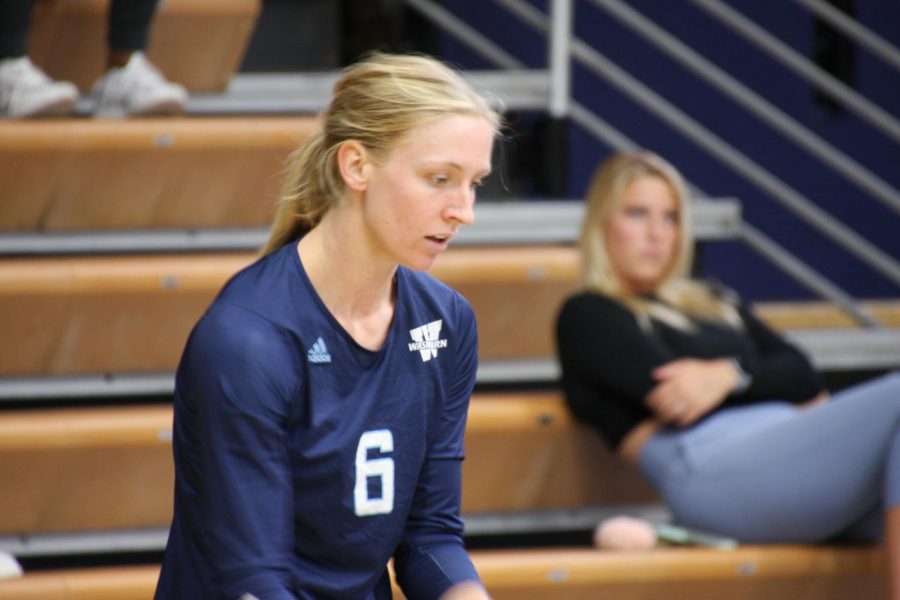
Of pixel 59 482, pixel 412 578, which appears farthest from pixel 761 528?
pixel 59 482

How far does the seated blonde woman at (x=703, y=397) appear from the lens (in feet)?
7.07

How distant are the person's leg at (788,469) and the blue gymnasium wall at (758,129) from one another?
146 centimetres

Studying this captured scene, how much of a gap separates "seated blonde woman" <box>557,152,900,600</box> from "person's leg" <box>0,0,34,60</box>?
101 centimetres

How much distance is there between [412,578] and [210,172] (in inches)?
47.2

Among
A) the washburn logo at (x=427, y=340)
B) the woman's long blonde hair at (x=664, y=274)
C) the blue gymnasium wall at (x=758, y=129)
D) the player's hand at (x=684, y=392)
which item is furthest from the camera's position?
the blue gymnasium wall at (x=758, y=129)

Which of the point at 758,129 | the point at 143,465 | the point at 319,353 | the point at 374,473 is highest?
the point at 758,129

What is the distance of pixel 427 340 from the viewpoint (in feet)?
4.70

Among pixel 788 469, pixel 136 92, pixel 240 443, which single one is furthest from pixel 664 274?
pixel 240 443

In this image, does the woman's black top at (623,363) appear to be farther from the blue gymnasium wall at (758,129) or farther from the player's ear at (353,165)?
the blue gymnasium wall at (758,129)

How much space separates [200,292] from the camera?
91.0 inches

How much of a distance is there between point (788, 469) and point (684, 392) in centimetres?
20

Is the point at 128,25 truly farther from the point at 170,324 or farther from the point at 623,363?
the point at 623,363

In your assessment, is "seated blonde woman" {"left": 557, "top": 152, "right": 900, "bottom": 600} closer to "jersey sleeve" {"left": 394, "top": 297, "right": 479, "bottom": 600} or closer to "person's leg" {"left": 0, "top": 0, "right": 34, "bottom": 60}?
"jersey sleeve" {"left": 394, "top": 297, "right": 479, "bottom": 600}

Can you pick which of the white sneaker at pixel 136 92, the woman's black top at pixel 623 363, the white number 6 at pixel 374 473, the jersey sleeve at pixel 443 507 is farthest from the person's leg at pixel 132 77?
the white number 6 at pixel 374 473
